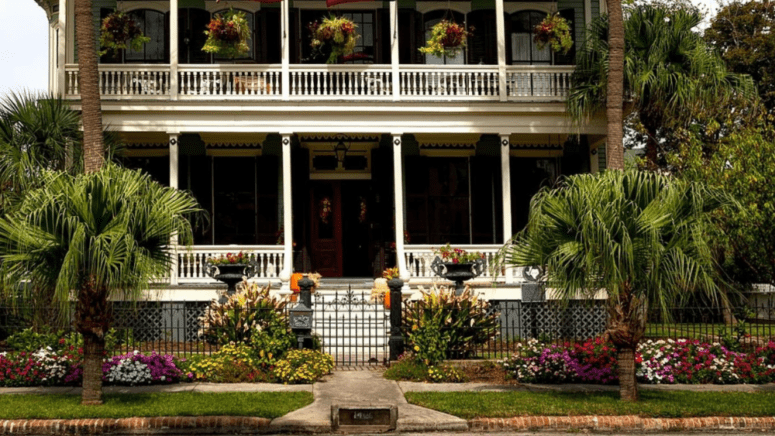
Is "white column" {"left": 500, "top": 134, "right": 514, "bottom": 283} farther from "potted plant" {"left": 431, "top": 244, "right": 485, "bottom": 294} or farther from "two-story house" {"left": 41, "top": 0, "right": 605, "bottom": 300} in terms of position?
"potted plant" {"left": 431, "top": 244, "right": 485, "bottom": 294}

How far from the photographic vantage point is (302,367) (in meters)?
12.9

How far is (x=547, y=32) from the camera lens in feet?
66.1

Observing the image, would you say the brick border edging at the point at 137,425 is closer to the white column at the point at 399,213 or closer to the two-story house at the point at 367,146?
the white column at the point at 399,213

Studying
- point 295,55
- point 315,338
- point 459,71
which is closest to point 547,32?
point 459,71

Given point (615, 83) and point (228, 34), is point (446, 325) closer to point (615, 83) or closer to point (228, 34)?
point (615, 83)

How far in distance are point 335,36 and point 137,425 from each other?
38.4 ft

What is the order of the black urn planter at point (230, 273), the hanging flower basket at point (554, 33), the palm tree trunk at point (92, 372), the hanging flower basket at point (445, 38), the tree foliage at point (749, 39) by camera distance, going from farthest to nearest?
the tree foliage at point (749, 39)
the hanging flower basket at point (554, 33)
the hanging flower basket at point (445, 38)
the black urn planter at point (230, 273)
the palm tree trunk at point (92, 372)

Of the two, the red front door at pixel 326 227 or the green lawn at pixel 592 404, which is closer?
the green lawn at pixel 592 404

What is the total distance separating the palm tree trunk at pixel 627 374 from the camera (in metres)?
11.2

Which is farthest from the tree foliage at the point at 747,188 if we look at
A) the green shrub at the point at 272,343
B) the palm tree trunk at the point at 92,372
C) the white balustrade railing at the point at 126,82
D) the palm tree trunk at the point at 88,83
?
the white balustrade railing at the point at 126,82

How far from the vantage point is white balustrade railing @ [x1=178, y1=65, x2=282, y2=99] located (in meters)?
19.9

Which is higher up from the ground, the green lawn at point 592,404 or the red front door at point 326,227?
the red front door at point 326,227

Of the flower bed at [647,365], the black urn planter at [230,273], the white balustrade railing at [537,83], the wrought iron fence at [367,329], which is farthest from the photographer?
the white balustrade railing at [537,83]

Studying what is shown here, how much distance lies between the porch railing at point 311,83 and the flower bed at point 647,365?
8.25 meters
